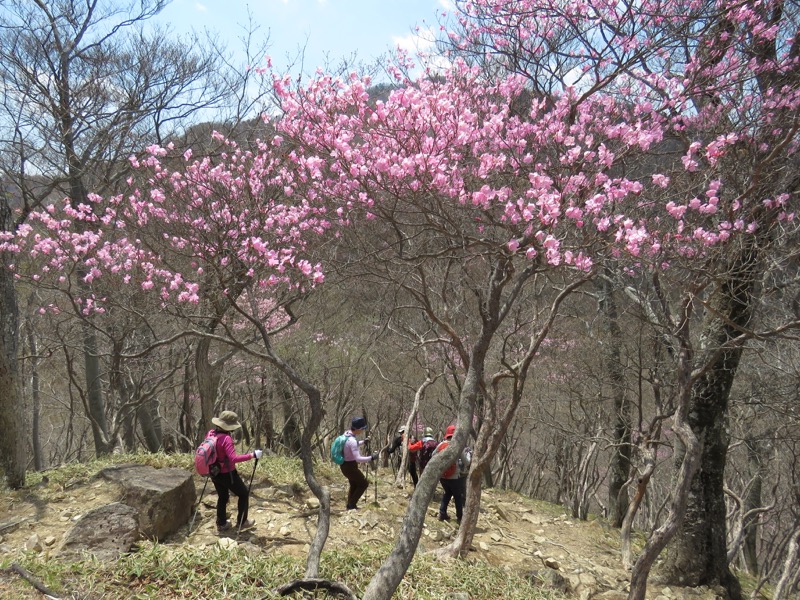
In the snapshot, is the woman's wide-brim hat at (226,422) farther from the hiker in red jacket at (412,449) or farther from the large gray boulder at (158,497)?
the hiker in red jacket at (412,449)

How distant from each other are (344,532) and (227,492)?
1342 mm

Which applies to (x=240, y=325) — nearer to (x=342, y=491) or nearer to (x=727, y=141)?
(x=342, y=491)

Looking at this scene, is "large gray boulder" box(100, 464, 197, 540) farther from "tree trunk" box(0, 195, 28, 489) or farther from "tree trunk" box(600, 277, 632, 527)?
"tree trunk" box(600, 277, 632, 527)

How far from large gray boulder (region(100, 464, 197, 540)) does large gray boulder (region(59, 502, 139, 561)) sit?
49 centimetres

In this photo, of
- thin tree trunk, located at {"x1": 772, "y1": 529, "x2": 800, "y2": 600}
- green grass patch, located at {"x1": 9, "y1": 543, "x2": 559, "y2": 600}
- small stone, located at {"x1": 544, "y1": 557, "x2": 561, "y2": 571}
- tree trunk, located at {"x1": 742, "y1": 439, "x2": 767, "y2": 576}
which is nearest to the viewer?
green grass patch, located at {"x1": 9, "y1": 543, "x2": 559, "y2": 600}

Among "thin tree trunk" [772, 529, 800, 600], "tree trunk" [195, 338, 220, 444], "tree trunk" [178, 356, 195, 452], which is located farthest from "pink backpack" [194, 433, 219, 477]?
"thin tree trunk" [772, 529, 800, 600]

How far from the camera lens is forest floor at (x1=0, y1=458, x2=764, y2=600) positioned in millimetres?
5578

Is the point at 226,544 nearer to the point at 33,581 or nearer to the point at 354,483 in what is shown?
the point at 33,581

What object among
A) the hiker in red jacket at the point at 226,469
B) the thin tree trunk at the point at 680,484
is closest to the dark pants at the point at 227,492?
the hiker in red jacket at the point at 226,469

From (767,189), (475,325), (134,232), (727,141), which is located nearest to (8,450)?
(134,232)

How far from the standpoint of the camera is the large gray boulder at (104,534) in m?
4.06

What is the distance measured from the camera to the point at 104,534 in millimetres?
4328

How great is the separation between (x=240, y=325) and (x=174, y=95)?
4.27 metres

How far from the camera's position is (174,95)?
1020 centimetres
